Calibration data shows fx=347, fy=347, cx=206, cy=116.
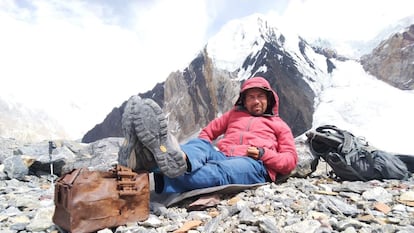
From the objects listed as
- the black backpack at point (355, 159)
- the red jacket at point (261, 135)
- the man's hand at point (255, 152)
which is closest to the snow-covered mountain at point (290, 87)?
the black backpack at point (355, 159)

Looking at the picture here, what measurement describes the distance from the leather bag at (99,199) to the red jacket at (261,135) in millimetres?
1240

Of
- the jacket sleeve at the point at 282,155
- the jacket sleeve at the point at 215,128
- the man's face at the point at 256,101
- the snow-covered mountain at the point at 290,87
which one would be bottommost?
the jacket sleeve at the point at 282,155

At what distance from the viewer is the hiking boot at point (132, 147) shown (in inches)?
90.6

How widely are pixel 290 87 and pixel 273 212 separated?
60.7ft

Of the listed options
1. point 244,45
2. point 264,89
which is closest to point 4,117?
point 244,45

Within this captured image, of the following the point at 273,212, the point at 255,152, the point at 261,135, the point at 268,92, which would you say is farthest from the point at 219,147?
the point at 273,212

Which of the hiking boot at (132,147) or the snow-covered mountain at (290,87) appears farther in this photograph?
the snow-covered mountain at (290,87)

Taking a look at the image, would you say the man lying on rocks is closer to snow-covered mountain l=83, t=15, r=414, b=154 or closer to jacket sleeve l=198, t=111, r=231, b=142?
jacket sleeve l=198, t=111, r=231, b=142

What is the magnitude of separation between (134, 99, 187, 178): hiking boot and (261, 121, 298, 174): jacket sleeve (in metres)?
1.07

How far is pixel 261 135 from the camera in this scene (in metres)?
3.48

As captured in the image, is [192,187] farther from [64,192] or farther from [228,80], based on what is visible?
[228,80]

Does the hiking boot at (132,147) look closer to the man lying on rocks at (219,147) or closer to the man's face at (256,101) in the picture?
the man lying on rocks at (219,147)

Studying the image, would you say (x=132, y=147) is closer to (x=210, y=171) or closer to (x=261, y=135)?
(x=210, y=171)

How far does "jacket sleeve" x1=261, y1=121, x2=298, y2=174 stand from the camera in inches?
123
